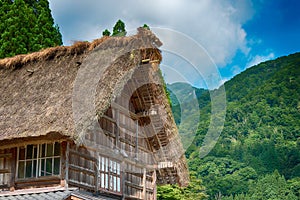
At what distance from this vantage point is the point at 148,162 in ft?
55.8

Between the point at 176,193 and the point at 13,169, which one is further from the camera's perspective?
the point at 176,193

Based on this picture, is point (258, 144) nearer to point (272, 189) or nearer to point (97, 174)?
point (272, 189)

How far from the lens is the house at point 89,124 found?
12.2 metres

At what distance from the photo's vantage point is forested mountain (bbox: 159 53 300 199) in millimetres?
52562

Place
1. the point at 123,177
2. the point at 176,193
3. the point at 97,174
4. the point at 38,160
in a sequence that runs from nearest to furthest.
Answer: the point at 38,160
the point at 97,174
the point at 123,177
the point at 176,193

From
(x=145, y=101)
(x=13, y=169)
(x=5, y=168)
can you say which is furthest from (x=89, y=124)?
(x=145, y=101)

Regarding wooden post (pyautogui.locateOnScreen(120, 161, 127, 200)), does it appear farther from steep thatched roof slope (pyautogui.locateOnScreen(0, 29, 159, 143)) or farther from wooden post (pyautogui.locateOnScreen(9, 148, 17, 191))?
wooden post (pyautogui.locateOnScreen(9, 148, 17, 191))

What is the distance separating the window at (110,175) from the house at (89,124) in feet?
0.10

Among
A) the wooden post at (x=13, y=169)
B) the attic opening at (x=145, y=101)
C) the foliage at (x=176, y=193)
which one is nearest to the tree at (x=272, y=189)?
the foliage at (x=176, y=193)

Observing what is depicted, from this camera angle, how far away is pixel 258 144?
58.2m

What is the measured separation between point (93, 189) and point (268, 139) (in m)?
46.7

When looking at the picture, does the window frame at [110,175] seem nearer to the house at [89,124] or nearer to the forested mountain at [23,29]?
the house at [89,124]

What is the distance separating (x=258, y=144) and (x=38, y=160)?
48.6 m

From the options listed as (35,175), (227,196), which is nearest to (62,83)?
(35,175)
